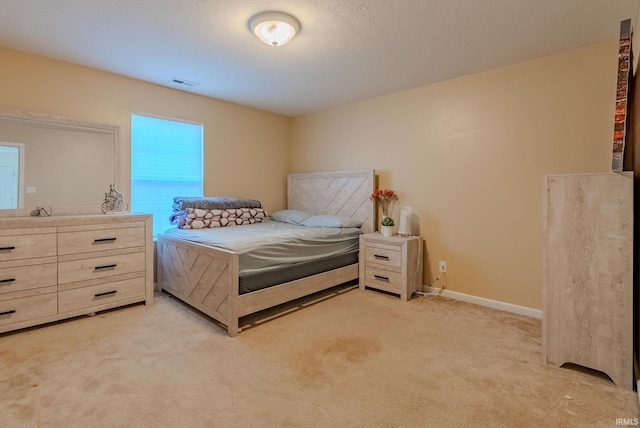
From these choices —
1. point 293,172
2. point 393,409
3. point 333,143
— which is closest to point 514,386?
point 393,409

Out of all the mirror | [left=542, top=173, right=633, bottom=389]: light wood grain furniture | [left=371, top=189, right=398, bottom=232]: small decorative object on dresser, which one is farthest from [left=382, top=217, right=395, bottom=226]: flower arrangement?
the mirror

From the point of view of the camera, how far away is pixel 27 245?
240cm

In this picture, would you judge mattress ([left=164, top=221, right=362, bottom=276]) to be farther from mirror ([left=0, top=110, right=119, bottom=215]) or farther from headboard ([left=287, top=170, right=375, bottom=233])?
mirror ([left=0, top=110, right=119, bottom=215])

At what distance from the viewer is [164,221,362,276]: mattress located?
8.23 ft

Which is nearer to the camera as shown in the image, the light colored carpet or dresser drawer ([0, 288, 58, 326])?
the light colored carpet

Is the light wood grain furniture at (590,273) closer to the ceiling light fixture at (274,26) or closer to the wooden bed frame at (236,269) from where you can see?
the wooden bed frame at (236,269)

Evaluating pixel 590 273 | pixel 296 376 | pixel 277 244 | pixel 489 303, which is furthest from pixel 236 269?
pixel 489 303

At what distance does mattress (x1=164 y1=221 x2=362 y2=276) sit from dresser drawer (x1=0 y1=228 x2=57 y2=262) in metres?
0.94

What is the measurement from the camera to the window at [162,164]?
136 inches

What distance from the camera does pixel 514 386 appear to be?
1.76m

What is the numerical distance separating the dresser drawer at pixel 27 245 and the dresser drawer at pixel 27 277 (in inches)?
3.4

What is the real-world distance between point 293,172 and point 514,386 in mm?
3934

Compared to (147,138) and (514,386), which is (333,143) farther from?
(514,386)

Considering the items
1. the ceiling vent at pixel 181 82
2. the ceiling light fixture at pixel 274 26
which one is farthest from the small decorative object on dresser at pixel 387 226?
the ceiling vent at pixel 181 82
